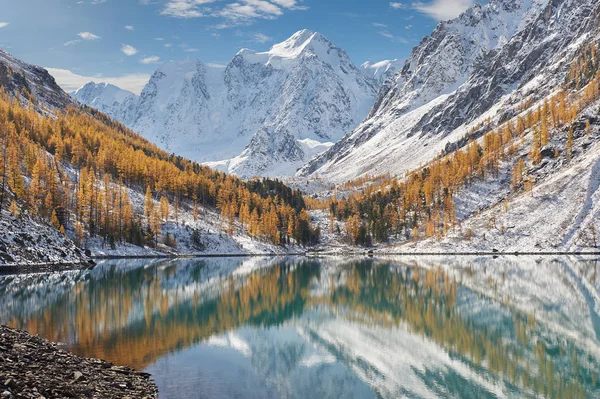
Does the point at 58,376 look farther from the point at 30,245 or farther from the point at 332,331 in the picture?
the point at 30,245

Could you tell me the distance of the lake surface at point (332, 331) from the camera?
34.9 metres

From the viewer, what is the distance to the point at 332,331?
54.7 m

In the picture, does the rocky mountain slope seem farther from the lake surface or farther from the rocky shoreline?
the rocky shoreline

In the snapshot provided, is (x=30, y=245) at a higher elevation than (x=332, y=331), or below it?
higher

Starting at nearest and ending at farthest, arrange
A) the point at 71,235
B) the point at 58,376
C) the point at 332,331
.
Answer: the point at 58,376 → the point at 332,331 → the point at 71,235

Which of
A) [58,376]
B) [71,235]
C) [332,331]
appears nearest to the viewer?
[58,376]

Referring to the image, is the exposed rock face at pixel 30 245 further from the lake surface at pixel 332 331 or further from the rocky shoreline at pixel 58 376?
the rocky shoreline at pixel 58 376

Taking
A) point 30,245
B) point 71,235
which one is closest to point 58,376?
point 30,245

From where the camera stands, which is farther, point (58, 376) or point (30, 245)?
point (30, 245)

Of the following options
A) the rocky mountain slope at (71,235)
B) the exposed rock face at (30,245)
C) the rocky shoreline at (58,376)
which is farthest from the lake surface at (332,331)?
the rocky mountain slope at (71,235)

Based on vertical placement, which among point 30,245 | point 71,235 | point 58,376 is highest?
point 71,235

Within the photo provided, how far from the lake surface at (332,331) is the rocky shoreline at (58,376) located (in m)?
2.31

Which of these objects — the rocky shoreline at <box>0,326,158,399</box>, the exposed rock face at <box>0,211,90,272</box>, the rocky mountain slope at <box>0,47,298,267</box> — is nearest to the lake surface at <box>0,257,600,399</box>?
the rocky shoreline at <box>0,326,158,399</box>

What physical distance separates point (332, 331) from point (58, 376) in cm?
3156
